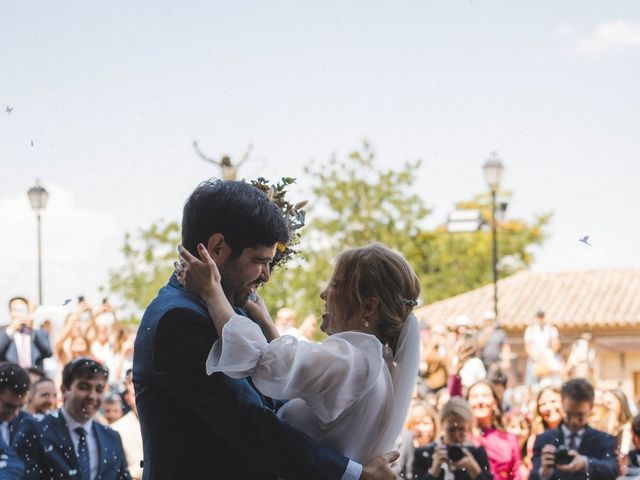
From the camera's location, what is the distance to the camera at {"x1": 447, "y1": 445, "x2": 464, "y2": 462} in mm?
7369

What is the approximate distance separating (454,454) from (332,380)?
4.51m

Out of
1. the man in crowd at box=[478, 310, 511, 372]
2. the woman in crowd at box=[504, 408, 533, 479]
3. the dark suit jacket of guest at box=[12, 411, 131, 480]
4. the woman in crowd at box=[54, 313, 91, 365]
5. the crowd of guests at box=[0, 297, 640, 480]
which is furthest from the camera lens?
the man in crowd at box=[478, 310, 511, 372]

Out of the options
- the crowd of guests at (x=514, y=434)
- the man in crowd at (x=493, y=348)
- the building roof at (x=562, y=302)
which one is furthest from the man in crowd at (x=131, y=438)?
the building roof at (x=562, y=302)

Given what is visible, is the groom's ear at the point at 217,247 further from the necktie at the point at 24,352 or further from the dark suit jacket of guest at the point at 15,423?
the necktie at the point at 24,352

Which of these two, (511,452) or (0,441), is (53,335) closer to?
(511,452)

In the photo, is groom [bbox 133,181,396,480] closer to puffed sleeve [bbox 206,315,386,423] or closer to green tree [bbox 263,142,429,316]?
puffed sleeve [bbox 206,315,386,423]

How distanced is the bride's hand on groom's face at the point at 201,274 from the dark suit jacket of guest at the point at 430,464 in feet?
15.0

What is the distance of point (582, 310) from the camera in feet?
140

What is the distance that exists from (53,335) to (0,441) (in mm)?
7632

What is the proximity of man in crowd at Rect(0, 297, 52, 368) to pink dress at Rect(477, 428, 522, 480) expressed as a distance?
4.79m

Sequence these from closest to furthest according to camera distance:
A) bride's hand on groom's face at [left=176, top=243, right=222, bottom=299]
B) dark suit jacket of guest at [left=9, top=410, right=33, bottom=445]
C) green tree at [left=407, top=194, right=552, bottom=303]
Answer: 1. bride's hand on groom's face at [left=176, top=243, right=222, bottom=299]
2. dark suit jacket of guest at [left=9, top=410, right=33, bottom=445]
3. green tree at [left=407, top=194, right=552, bottom=303]

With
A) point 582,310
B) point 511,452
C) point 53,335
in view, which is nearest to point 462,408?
point 511,452

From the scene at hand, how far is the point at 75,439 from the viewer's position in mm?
5715

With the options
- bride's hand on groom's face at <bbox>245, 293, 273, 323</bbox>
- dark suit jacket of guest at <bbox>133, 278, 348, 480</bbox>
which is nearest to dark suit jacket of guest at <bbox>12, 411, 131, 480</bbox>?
bride's hand on groom's face at <bbox>245, 293, 273, 323</bbox>
